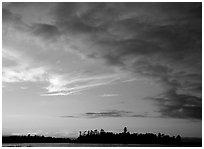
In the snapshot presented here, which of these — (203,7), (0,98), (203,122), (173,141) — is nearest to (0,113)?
(0,98)

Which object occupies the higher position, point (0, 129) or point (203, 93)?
point (203, 93)

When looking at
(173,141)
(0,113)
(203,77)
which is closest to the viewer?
(0,113)

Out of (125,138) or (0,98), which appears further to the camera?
(125,138)

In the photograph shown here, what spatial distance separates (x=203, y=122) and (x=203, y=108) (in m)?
0.28

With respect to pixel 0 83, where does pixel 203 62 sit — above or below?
above

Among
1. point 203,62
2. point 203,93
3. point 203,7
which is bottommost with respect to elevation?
point 203,93


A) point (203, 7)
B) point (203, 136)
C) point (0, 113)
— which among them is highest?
point (203, 7)

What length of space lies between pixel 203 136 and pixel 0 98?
4252 mm

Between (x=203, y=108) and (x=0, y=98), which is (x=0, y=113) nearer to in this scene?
(x=0, y=98)

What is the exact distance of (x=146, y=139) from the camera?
380 ft

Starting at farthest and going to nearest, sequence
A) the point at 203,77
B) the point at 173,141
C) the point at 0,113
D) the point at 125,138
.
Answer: the point at 125,138 < the point at 173,141 < the point at 203,77 < the point at 0,113

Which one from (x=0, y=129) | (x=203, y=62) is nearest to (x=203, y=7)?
(x=203, y=62)

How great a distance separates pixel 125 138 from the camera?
120375 millimetres

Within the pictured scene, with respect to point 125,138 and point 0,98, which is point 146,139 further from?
point 0,98
